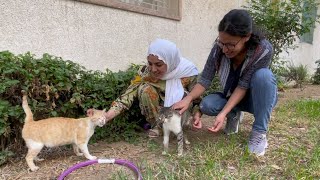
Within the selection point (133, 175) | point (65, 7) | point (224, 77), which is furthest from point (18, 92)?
point (224, 77)

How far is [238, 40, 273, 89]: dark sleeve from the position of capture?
2832mm

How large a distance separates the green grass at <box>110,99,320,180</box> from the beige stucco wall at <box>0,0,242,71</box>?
1.64m

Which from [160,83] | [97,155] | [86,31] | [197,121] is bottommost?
[97,155]

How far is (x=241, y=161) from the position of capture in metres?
2.72

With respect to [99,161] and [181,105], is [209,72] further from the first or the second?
[99,161]

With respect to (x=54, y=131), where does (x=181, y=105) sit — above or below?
above

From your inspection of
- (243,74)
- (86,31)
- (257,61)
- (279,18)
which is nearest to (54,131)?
(243,74)

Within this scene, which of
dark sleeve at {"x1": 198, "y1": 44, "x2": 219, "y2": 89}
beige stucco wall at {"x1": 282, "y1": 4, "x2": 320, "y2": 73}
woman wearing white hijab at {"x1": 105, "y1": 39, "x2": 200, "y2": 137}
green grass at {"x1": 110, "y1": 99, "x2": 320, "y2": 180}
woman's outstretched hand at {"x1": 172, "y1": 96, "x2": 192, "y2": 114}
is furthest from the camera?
beige stucco wall at {"x1": 282, "y1": 4, "x2": 320, "y2": 73}

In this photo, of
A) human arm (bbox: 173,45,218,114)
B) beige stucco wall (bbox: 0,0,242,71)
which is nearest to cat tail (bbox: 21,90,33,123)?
beige stucco wall (bbox: 0,0,242,71)

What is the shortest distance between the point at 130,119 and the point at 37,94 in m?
1.15

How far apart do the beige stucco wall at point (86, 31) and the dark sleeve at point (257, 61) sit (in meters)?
2.19

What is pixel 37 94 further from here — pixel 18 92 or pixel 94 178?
pixel 94 178

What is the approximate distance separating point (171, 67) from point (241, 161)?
1069 mm

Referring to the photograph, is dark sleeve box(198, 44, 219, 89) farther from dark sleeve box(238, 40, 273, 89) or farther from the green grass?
the green grass
